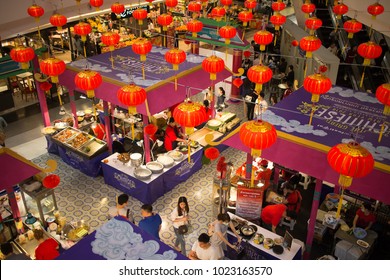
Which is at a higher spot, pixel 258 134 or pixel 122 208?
pixel 258 134

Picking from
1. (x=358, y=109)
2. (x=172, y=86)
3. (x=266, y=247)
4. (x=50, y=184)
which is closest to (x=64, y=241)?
(x=50, y=184)

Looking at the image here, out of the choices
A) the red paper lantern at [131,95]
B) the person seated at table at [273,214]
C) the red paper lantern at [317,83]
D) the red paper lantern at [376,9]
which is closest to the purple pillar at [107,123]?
the red paper lantern at [131,95]

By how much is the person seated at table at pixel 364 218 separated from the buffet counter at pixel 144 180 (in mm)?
4802

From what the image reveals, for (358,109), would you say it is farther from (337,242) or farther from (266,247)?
(266,247)

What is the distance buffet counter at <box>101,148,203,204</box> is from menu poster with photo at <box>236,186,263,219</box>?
248cm

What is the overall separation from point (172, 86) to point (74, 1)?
606 cm

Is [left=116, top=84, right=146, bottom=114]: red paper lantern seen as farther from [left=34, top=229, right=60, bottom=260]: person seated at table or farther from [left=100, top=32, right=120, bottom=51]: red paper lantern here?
[left=100, top=32, right=120, bottom=51]: red paper lantern

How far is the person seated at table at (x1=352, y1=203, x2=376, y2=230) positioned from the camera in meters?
8.98

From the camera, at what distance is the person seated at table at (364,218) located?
8.98 meters

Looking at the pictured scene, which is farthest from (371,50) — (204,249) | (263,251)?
A: (204,249)

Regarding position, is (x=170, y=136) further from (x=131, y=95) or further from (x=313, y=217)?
(x=313, y=217)

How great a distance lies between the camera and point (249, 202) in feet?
30.6

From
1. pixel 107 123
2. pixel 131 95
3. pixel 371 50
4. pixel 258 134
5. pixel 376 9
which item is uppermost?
pixel 376 9

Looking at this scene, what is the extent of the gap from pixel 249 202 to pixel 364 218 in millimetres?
2600
